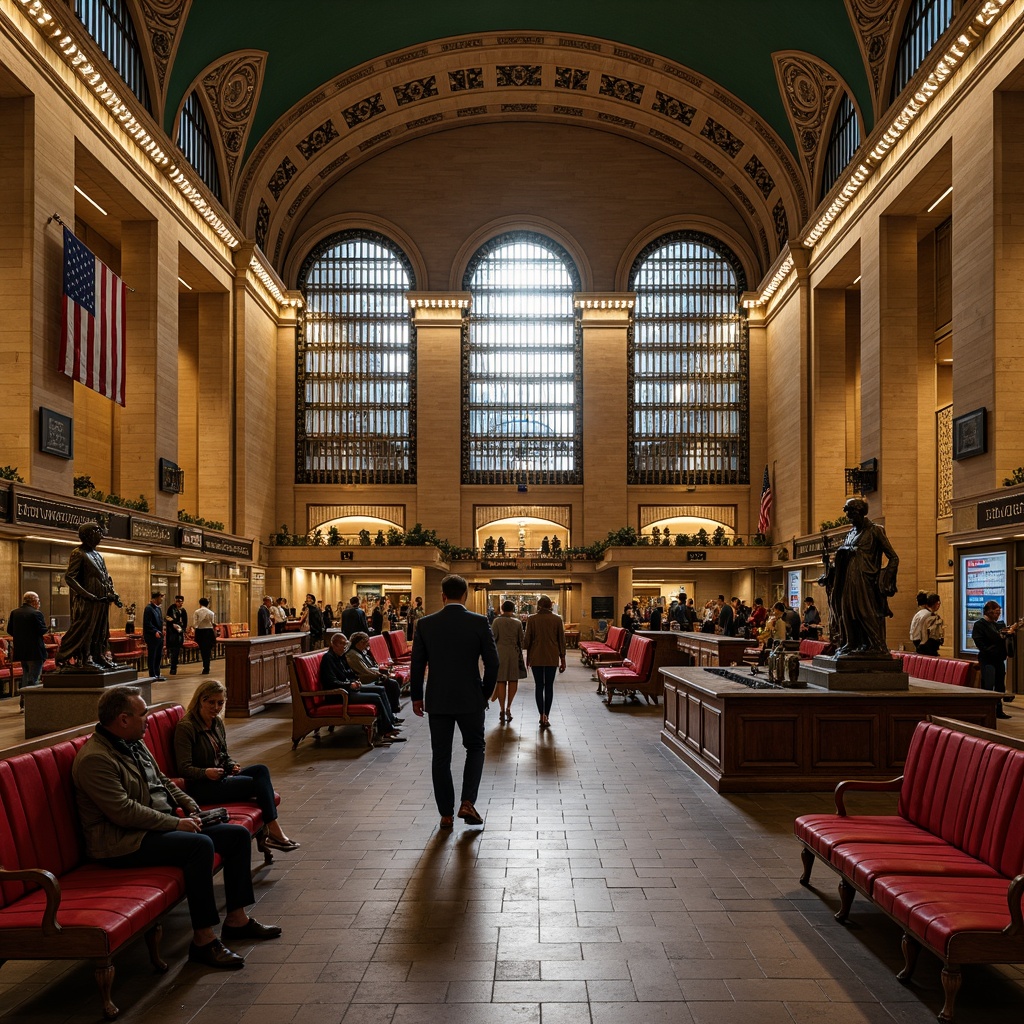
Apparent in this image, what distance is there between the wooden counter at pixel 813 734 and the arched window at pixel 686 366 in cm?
2694

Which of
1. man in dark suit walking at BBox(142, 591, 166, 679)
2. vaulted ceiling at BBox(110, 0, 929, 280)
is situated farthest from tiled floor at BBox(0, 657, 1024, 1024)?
vaulted ceiling at BBox(110, 0, 929, 280)

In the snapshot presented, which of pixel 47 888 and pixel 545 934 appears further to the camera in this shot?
pixel 545 934

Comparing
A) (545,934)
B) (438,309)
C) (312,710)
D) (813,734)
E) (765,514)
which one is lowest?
(545,934)

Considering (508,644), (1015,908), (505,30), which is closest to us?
(1015,908)

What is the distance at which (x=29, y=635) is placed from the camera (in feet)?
39.8

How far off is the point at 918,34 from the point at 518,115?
53.5 ft

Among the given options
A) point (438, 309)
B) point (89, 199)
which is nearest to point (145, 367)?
point (89, 199)

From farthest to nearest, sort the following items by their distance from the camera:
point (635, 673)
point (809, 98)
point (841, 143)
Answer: point (809, 98) < point (841, 143) < point (635, 673)

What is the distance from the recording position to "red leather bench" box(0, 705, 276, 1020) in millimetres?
3322

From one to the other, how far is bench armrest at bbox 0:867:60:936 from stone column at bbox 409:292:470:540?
A: 3025cm

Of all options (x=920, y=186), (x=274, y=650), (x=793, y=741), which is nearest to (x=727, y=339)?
(x=920, y=186)

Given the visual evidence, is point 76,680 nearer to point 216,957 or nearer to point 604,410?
point 216,957

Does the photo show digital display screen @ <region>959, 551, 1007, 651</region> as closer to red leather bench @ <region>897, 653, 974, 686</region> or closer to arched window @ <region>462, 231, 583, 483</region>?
red leather bench @ <region>897, 653, 974, 686</region>

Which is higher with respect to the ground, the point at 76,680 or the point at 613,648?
the point at 76,680
